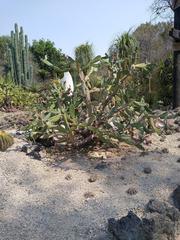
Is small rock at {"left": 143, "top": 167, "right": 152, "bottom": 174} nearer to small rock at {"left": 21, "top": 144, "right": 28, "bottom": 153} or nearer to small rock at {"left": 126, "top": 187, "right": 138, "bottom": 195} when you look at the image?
small rock at {"left": 126, "top": 187, "right": 138, "bottom": 195}

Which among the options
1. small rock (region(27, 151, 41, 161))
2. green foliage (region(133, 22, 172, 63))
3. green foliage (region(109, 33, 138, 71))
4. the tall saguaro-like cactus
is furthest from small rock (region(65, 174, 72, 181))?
green foliage (region(133, 22, 172, 63))

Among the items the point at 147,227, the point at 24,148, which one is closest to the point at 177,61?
the point at 24,148

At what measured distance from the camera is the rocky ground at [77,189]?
2.82 metres

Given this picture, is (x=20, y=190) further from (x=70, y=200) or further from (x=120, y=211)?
(x=120, y=211)

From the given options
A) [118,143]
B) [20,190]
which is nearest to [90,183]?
[20,190]

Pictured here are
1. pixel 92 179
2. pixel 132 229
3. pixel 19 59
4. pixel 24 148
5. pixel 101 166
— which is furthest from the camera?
pixel 19 59

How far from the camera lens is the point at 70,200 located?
3168mm

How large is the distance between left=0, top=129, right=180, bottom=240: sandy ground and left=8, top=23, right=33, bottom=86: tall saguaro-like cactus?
9.01 meters

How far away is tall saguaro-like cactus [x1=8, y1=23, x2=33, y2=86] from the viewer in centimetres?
1285

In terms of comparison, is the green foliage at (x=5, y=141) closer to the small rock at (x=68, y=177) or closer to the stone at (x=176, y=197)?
the small rock at (x=68, y=177)

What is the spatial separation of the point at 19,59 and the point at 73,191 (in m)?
10.3

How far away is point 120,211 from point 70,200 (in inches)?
15.4

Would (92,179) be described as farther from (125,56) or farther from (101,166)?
(125,56)

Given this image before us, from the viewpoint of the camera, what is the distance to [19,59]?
43.0 feet
